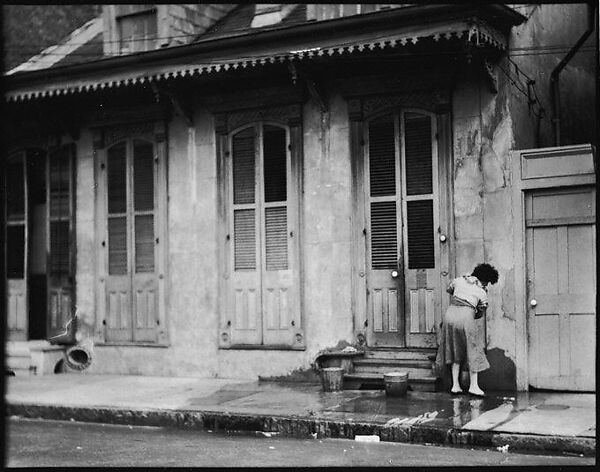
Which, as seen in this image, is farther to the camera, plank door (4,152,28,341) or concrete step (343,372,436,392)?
plank door (4,152,28,341)

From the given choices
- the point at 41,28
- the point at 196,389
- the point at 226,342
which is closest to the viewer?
the point at 196,389

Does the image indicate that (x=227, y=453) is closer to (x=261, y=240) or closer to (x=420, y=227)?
(x=420, y=227)

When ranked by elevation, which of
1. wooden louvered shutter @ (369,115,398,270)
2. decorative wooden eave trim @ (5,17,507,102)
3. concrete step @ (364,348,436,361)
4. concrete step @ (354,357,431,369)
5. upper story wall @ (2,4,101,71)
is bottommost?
concrete step @ (354,357,431,369)

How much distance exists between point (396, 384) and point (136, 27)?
762cm

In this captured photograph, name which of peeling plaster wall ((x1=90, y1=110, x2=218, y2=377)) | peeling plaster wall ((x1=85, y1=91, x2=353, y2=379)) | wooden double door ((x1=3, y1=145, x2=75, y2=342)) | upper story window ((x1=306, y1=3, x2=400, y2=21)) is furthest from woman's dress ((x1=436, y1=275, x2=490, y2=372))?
wooden double door ((x1=3, y1=145, x2=75, y2=342))

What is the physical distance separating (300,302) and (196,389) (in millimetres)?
1888

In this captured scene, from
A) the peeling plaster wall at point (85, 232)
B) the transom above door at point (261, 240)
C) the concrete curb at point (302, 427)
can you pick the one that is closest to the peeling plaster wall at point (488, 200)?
the transom above door at point (261, 240)

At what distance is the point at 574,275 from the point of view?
422 inches

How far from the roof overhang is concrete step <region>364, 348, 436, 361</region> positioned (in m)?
3.95

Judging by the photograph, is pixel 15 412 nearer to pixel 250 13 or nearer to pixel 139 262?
pixel 139 262

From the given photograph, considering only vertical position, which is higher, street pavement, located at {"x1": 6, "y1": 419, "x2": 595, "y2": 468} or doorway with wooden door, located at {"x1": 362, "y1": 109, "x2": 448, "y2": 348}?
doorway with wooden door, located at {"x1": 362, "y1": 109, "x2": 448, "y2": 348}

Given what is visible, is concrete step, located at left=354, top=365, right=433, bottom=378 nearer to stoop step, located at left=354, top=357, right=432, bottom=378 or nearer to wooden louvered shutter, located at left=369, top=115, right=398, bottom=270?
stoop step, located at left=354, top=357, right=432, bottom=378

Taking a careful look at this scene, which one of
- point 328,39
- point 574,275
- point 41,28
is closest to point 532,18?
point 328,39

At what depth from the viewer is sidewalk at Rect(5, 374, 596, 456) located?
8.40m
